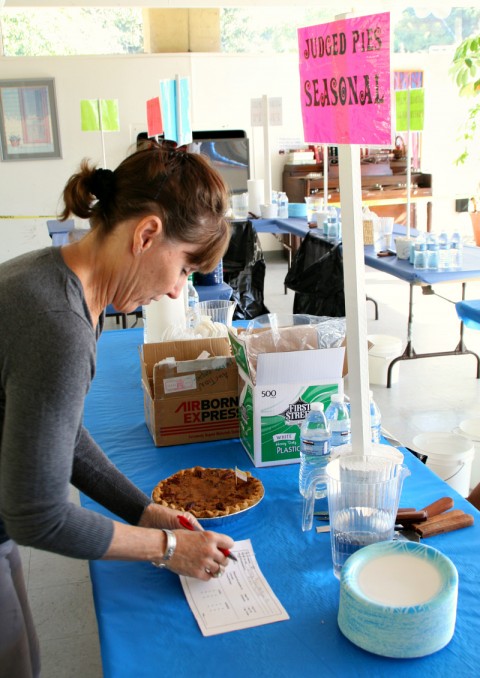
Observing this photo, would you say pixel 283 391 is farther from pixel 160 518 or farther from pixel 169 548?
pixel 169 548

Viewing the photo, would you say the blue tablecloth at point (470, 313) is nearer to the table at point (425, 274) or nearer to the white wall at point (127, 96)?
the table at point (425, 274)

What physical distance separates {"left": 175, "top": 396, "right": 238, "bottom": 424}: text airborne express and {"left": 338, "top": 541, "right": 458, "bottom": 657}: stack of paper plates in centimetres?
72

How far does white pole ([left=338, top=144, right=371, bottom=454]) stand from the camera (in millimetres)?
1271

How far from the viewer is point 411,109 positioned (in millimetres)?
4188

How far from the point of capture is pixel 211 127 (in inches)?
328

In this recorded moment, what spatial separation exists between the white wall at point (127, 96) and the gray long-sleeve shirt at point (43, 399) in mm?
7201

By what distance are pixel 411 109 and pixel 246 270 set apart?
159 cm

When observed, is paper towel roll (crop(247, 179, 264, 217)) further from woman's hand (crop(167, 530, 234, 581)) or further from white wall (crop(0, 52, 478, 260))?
woman's hand (crop(167, 530, 234, 581))

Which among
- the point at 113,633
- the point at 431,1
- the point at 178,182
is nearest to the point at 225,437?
the point at 113,633

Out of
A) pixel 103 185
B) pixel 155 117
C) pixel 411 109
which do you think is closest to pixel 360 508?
pixel 103 185

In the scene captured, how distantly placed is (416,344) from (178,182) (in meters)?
4.09

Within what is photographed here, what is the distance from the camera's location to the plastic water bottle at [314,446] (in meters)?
1.49

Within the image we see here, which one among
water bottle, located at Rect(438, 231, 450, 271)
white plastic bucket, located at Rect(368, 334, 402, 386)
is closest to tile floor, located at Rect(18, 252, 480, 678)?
white plastic bucket, located at Rect(368, 334, 402, 386)

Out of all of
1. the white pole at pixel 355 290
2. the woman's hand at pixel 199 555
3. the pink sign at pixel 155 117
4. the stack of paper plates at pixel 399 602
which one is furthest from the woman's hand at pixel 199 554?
the pink sign at pixel 155 117
